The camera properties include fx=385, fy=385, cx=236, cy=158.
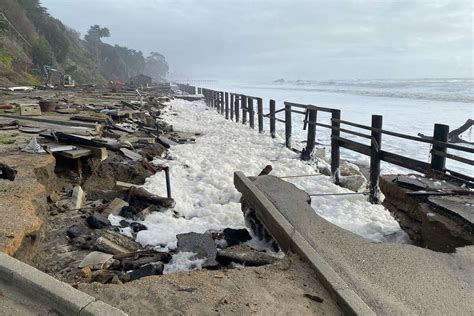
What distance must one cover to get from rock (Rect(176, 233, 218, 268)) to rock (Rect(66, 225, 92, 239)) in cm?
110

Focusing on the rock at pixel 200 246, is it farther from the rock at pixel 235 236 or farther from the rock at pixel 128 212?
the rock at pixel 128 212

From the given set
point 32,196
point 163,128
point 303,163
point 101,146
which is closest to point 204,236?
point 32,196

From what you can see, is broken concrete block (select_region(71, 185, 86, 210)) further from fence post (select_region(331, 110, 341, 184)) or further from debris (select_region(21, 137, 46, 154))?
fence post (select_region(331, 110, 341, 184))

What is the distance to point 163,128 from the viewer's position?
12.9 meters

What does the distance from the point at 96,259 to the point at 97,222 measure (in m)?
0.95

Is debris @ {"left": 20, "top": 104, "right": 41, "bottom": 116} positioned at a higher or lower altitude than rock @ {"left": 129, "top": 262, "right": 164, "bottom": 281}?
higher

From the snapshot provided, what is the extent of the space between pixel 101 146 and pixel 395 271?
5164 millimetres

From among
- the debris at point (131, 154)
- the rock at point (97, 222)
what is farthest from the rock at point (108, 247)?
the debris at point (131, 154)

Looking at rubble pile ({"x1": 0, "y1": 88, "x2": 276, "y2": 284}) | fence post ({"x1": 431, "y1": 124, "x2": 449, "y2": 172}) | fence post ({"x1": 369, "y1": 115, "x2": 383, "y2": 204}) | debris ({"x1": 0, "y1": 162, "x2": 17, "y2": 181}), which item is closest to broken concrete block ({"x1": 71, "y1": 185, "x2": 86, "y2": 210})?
rubble pile ({"x1": 0, "y1": 88, "x2": 276, "y2": 284})

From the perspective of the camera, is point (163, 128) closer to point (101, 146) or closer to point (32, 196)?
point (101, 146)

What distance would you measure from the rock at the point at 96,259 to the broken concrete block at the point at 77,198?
1458mm

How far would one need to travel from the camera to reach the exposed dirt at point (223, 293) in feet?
8.25

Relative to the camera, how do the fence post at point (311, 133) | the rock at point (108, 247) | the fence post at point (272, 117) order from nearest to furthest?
the rock at point (108, 247) → the fence post at point (311, 133) → the fence post at point (272, 117)

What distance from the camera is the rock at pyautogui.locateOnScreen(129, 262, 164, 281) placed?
132 inches
